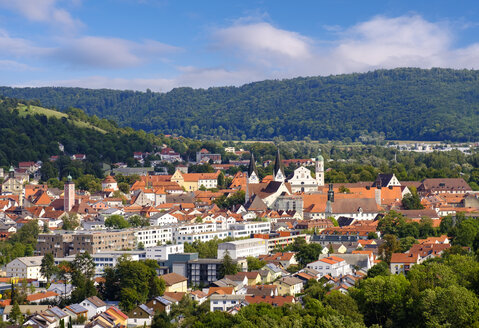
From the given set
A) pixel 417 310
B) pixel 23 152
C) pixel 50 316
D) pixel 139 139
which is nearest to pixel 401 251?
pixel 417 310

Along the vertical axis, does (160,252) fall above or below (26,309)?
above

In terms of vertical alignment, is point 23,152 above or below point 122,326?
above

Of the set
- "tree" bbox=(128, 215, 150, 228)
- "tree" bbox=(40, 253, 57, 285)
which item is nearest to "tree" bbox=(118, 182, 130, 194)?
"tree" bbox=(128, 215, 150, 228)

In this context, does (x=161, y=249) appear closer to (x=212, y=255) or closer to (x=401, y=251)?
(x=212, y=255)

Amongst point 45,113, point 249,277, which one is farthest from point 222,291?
point 45,113

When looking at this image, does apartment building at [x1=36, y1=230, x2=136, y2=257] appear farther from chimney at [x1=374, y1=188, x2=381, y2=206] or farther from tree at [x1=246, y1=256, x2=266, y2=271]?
chimney at [x1=374, y1=188, x2=381, y2=206]

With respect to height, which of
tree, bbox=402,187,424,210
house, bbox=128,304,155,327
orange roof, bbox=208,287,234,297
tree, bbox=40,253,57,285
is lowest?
house, bbox=128,304,155,327

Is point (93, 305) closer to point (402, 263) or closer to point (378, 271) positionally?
point (378, 271)
